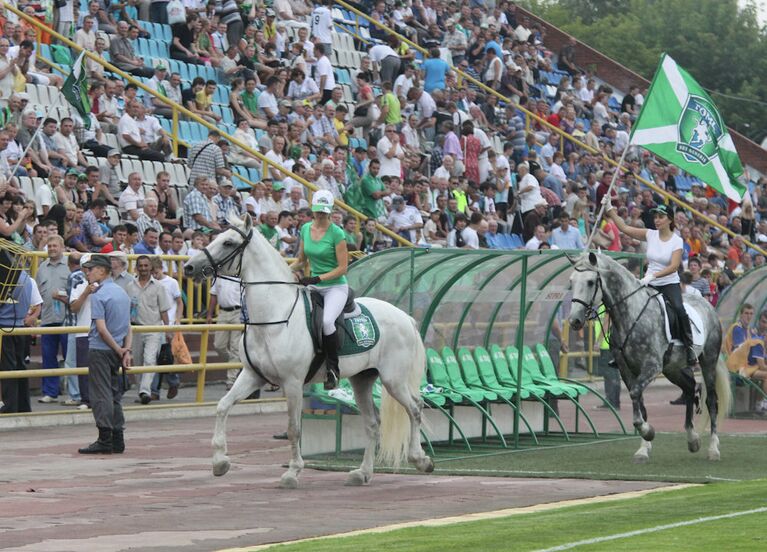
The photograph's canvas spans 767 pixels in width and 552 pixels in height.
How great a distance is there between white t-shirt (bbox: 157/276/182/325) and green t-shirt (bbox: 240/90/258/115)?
27.6 feet

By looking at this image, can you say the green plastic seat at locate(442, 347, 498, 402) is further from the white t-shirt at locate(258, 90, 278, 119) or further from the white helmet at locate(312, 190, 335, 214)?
the white t-shirt at locate(258, 90, 278, 119)

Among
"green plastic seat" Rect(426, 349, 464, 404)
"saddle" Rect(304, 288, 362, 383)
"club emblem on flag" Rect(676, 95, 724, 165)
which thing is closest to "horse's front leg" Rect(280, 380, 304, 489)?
"saddle" Rect(304, 288, 362, 383)

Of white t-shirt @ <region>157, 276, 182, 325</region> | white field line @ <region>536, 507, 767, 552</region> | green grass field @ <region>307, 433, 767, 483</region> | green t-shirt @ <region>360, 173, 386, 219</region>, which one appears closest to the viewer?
white field line @ <region>536, 507, 767, 552</region>

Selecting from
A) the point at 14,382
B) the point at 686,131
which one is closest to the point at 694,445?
the point at 686,131

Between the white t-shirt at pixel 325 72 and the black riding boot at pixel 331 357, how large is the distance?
1890cm

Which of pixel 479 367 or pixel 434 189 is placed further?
pixel 434 189

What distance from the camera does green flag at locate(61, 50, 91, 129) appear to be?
79.2 ft

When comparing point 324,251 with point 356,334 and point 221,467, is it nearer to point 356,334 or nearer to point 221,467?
point 356,334

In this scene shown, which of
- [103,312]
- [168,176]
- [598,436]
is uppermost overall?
[168,176]

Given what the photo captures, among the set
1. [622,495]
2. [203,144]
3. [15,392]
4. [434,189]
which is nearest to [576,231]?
[434,189]

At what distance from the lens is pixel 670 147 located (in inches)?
861

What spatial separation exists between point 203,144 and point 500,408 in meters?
9.45

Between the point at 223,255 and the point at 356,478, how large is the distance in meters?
2.52

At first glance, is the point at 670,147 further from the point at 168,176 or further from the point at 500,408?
the point at 168,176
